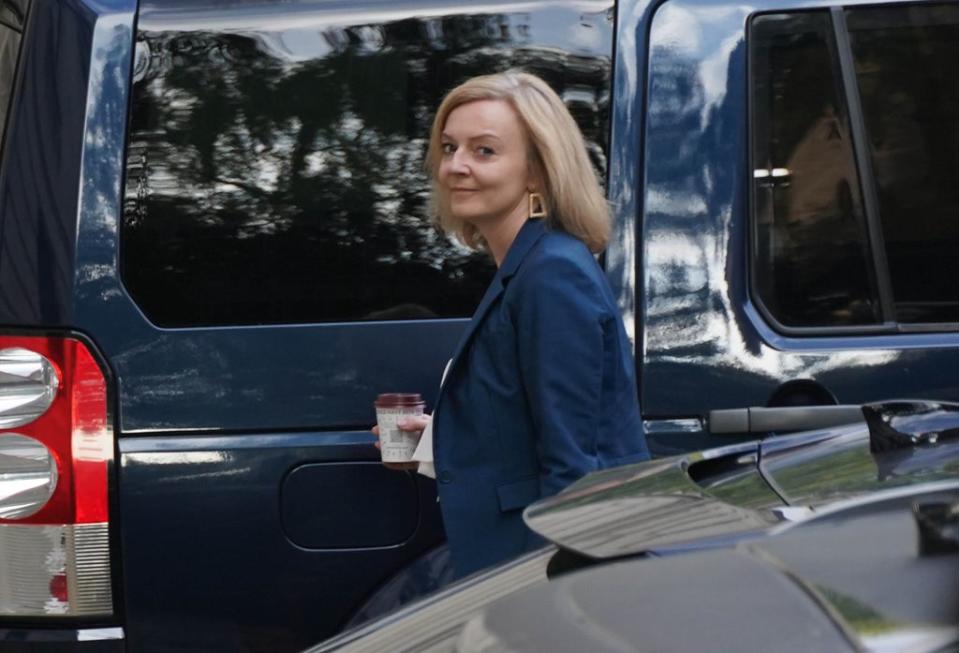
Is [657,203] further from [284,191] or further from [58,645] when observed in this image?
[58,645]

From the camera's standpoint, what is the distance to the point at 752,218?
329cm

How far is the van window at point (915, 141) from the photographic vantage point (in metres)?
3.29

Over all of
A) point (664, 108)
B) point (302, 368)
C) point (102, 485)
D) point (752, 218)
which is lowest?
point (102, 485)

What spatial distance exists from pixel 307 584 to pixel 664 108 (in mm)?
1155

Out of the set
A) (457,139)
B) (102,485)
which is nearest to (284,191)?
(457,139)

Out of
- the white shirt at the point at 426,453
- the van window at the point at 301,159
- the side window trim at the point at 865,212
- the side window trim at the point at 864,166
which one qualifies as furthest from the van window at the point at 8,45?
the side window trim at the point at 864,166

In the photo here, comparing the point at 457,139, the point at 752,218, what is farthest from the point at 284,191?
the point at 752,218

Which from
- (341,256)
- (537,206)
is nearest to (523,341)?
(537,206)

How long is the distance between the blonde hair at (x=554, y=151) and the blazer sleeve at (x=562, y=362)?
0.42ft

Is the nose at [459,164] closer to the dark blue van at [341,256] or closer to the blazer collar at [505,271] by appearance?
the blazer collar at [505,271]

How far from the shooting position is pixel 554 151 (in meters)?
2.95

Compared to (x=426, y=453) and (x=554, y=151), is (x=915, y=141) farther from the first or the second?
(x=426, y=453)

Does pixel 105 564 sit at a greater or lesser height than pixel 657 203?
lesser

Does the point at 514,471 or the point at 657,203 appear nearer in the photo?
the point at 514,471
